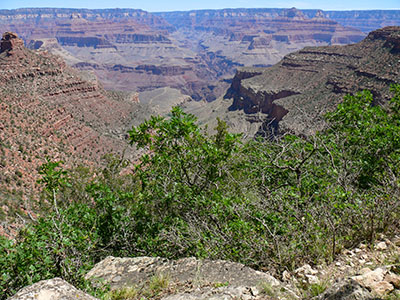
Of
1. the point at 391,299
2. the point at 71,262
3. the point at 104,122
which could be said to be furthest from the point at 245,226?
the point at 104,122

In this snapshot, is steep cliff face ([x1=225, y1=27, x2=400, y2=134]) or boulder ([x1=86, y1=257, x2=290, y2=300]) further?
steep cliff face ([x1=225, y1=27, x2=400, y2=134])

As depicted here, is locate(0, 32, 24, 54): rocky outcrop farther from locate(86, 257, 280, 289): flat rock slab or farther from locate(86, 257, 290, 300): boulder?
locate(86, 257, 290, 300): boulder

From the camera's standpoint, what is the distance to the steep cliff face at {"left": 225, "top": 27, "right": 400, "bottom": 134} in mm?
47181

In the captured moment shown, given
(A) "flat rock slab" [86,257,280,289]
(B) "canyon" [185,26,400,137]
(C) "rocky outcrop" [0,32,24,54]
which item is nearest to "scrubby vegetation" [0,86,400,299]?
(A) "flat rock slab" [86,257,280,289]

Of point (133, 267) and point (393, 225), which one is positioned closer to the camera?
point (393, 225)

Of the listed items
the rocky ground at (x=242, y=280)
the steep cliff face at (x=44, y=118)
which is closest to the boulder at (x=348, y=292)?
the rocky ground at (x=242, y=280)

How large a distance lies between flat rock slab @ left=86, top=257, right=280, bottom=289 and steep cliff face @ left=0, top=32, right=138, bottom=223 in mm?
3754

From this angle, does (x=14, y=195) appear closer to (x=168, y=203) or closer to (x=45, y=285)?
(x=168, y=203)

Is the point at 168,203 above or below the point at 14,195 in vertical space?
above

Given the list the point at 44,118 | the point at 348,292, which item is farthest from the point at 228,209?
the point at 44,118

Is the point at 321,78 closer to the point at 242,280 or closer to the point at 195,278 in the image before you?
the point at 242,280

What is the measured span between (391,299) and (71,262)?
464 cm

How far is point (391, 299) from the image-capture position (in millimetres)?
3430

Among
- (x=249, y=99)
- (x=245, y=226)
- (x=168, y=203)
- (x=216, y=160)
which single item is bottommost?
(x=249, y=99)
